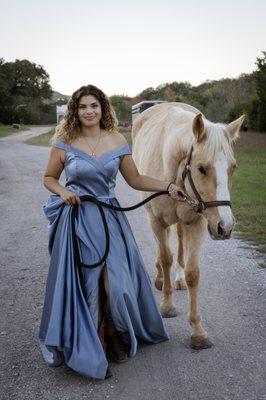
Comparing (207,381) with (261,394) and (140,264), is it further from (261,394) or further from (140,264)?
(140,264)

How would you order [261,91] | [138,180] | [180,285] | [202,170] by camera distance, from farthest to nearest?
[261,91] < [180,285] < [138,180] < [202,170]

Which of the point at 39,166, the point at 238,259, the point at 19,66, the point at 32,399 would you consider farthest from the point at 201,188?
the point at 19,66

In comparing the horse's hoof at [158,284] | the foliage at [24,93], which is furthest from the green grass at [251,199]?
the foliage at [24,93]

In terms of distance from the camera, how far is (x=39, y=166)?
16516 millimetres

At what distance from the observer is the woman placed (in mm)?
3307

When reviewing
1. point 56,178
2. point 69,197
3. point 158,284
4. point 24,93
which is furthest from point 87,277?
point 24,93

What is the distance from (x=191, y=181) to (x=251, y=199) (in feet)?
21.2

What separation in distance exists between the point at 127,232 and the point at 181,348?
3.37ft

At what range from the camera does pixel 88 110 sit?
3.45m

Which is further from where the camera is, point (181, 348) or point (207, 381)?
point (181, 348)

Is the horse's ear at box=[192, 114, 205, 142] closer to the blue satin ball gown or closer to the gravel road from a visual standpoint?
the blue satin ball gown

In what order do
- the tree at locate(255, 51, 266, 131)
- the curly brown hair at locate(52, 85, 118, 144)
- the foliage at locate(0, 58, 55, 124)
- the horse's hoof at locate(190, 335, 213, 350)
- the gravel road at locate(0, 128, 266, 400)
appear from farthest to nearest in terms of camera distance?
the foliage at locate(0, 58, 55, 124) → the tree at locate(255, 51, 266, 131) → the horse's hoof at locate(190, 335, 213, 350) → the curly brown hair at locate(52, 85, 118, 144) → the gravel road at locate(0, 128, 266, 400)

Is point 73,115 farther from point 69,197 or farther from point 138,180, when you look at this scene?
point 138,180

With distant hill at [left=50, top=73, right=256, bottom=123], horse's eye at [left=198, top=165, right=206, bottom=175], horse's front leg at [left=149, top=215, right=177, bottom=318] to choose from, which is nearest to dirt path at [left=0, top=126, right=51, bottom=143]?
distant hill at [left=50, top=73, right=256, bottom=123]
